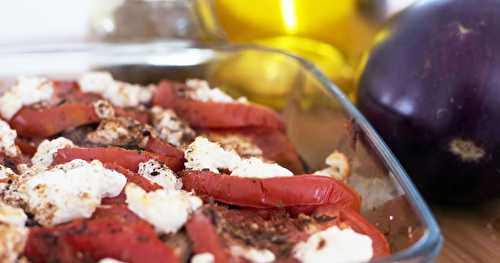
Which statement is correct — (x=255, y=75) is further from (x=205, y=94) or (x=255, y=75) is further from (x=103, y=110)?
(x=103, y=110)

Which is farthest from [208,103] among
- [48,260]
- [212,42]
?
[48,260]

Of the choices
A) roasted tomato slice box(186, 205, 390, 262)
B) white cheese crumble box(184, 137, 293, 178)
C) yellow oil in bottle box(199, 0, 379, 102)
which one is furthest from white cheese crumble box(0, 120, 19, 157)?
yellow oil in bottle box(199, 0, 379, 102)

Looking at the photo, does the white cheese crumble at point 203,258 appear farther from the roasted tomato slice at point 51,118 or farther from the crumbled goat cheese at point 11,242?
the roasted tomato slice at point 51,118

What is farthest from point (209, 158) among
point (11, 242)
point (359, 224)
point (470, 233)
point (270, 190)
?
point (470, 233)

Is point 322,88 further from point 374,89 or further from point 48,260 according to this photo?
point 48,260

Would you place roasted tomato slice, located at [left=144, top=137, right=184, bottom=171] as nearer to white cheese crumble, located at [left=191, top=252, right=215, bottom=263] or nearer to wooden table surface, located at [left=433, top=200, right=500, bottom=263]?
white cheese crumble, located at [left=191, top=252, right=215, bottom=263]

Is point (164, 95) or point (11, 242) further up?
point (11, 242)
